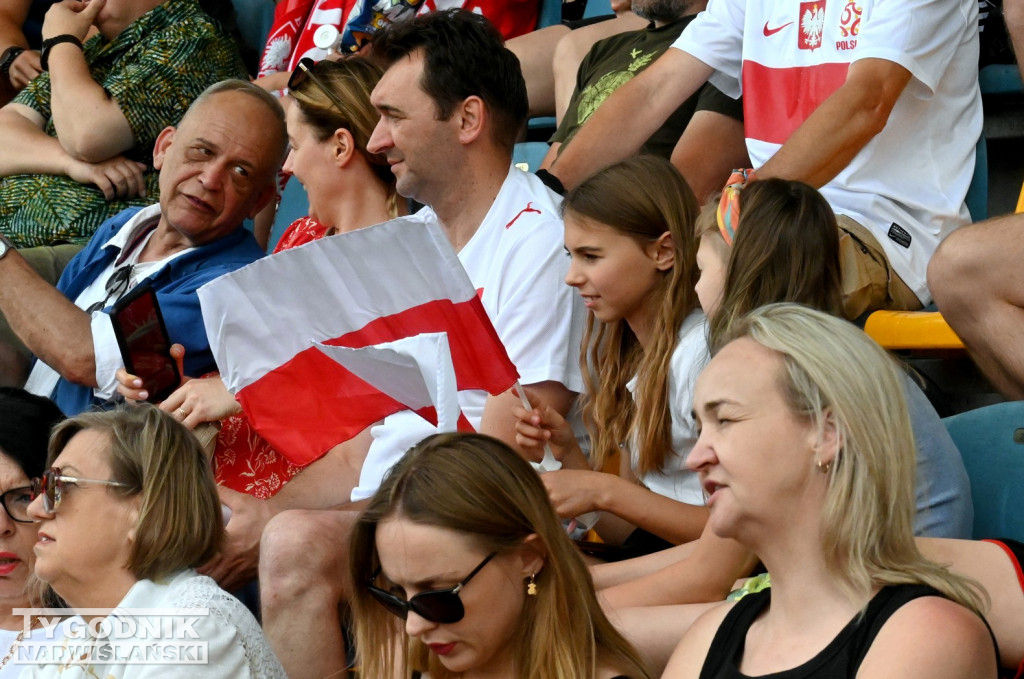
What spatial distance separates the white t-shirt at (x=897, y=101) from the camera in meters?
3.11

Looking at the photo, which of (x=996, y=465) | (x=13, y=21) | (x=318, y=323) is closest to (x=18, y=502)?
(x=318, y=323)

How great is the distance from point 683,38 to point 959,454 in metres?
1.83

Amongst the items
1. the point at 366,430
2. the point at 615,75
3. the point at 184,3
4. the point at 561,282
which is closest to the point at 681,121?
the point at 615,75

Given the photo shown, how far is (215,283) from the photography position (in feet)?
9.46

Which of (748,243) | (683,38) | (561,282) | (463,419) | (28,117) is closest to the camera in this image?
(748,243)

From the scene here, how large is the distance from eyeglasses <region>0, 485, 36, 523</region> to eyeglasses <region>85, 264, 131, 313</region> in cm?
89

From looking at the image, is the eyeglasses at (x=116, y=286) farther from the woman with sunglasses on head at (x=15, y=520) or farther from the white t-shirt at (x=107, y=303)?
the woman with sunglasses on head at (x=15, y=520)

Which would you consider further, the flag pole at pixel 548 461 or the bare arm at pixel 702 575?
the flag pole at pixel 548 461

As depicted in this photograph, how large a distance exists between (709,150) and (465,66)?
0.77 m

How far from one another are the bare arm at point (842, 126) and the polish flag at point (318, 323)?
0.84m

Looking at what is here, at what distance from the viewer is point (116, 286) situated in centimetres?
364

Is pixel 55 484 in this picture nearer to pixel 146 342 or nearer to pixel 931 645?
pixel 146 342

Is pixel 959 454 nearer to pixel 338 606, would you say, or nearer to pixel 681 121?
pixel 338 606

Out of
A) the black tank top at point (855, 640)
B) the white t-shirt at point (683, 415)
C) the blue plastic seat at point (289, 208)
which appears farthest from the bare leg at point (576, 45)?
the black tank top at point (855, 640)
